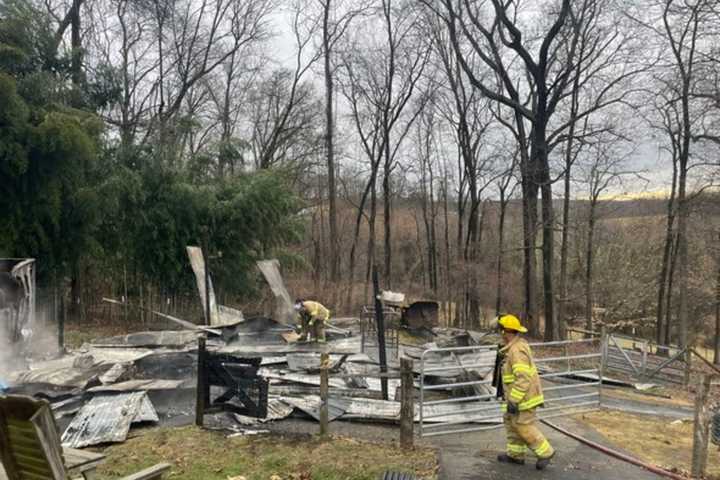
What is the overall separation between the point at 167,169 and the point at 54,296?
20.6 ft

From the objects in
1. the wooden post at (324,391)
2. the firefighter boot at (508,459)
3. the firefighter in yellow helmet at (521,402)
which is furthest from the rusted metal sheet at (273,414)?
the firefighter in yellow helmet at (521,402)

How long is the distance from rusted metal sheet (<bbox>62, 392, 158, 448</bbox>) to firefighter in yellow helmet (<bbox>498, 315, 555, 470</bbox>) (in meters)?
4.75

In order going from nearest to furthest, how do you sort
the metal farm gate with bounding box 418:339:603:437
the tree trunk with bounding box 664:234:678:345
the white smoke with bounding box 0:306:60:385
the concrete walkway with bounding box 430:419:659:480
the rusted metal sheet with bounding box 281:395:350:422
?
the concrete walkway with bounding box 430:419:659:480
the metal farm gate with bounding box 418:339:603:437
the rusted metal sheet with bounding box 281:395:350:422
the white smoke with bounding box 0:306:60:385
the tree trunk with bounding box 664:234:678:345

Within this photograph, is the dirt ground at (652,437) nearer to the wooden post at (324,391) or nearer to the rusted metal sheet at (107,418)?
the wooden post at (324,391)

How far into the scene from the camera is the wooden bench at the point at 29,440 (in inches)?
124

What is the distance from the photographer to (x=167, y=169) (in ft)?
63.7

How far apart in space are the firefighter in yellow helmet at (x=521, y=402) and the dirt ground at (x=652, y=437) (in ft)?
5.60

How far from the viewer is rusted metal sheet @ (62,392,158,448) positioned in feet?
22.1

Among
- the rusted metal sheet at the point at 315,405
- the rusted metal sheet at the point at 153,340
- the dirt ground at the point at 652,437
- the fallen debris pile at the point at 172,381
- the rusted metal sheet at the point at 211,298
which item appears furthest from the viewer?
the rusted metal sheet at the point at 211,298

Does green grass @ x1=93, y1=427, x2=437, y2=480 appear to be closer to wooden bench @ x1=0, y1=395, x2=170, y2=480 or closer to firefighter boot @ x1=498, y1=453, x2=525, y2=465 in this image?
firefighter boot @ x1=498, y1=453, x2=525, y2=465

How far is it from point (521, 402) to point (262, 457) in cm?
300

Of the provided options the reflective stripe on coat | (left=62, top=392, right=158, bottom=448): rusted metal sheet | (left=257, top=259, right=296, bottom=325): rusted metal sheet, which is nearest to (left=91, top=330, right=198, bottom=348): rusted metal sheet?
(left=257, top=259, right=296, bottom=325): rusted metal sheet

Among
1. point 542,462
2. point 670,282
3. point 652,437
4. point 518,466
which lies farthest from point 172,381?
point 670,282

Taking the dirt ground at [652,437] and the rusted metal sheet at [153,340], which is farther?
the rusted metal sheet at [153,340]
